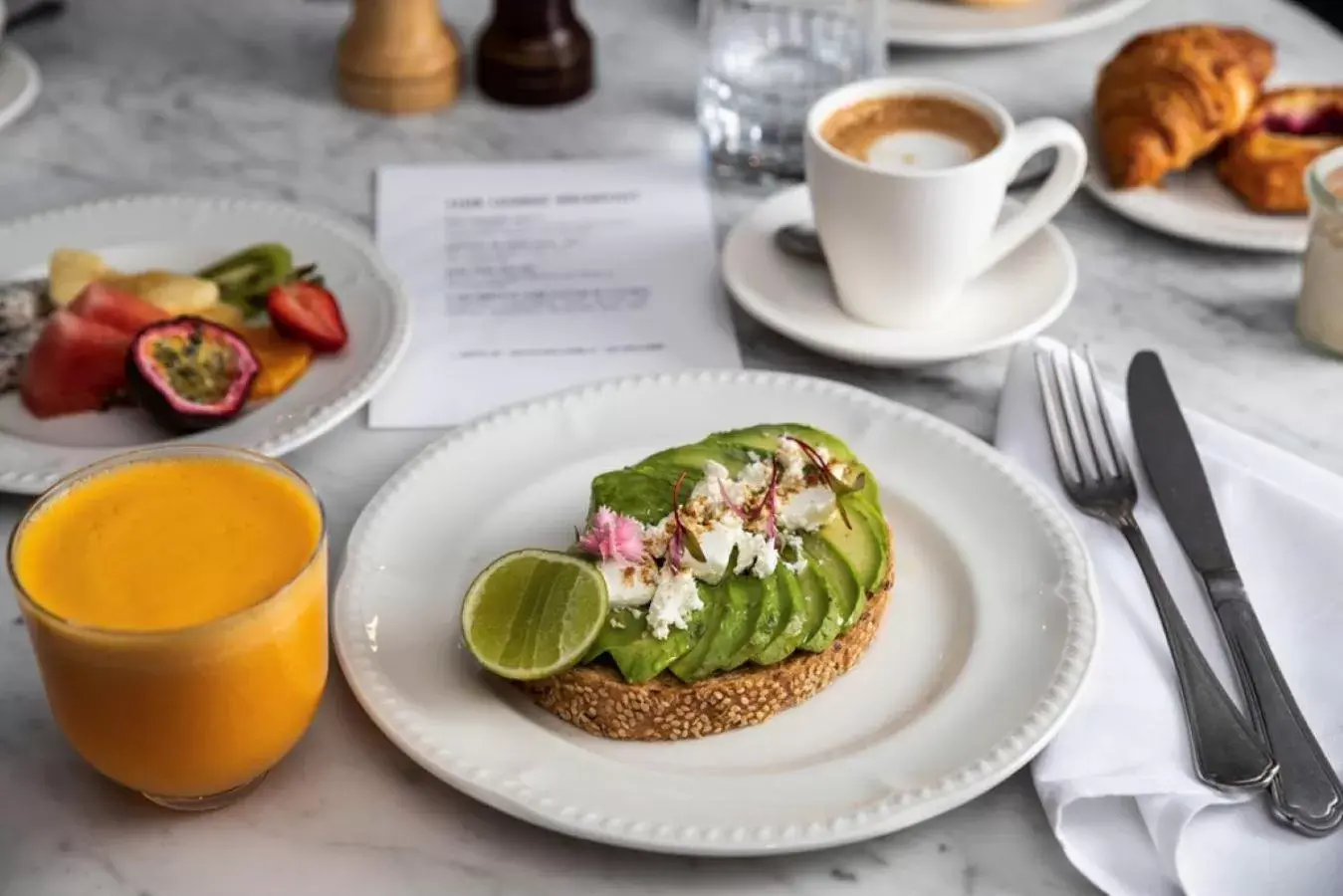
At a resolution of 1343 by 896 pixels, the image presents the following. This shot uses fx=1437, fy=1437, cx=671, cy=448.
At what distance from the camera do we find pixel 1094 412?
135cm

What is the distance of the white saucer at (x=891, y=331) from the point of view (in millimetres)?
1458

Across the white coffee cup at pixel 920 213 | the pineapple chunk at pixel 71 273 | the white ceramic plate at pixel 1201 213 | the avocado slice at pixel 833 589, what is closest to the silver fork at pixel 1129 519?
the white coffee cup at pixel 920 213

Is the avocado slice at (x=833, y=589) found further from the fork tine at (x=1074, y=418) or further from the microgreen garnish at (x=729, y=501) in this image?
the fork tine at (x=1074, y=418)

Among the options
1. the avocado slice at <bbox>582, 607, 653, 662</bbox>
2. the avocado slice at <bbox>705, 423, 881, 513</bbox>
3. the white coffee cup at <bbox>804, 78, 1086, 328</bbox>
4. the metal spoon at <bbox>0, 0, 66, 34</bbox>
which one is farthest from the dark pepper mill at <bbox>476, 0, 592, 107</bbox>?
the avocado slice at <bbox>582, 607, 653, 662</bbox>

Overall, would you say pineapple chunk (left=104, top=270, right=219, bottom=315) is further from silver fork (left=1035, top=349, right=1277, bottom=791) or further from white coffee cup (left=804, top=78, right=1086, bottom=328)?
silver fork (left=1035, top=349, right=1277, bottom=791)

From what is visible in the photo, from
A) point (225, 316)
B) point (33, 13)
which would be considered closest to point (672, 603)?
point (225, 316)

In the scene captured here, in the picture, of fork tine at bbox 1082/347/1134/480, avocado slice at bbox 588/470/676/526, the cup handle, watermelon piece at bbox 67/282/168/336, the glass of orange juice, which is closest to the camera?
the glass of orange juice

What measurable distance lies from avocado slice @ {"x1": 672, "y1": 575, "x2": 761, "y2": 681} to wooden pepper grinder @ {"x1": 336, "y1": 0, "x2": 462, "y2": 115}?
46.0 inches

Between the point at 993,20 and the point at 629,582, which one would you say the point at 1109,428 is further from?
the point at 993,20

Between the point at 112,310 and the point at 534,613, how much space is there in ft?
2.08

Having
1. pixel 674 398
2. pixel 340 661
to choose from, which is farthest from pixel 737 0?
pixel 340 661

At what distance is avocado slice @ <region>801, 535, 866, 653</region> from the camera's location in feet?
3.43

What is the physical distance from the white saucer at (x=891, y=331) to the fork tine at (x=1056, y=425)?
7cm

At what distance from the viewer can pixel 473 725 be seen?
101cm
